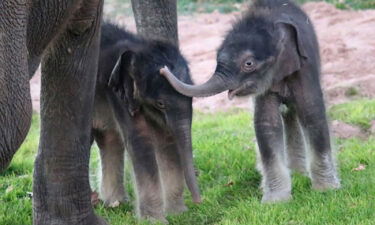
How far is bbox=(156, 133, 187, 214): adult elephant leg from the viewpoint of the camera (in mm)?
Result: 5875

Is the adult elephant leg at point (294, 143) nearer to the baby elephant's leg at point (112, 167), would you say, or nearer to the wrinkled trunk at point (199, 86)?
the wrinkled trunk at point (199, 86)

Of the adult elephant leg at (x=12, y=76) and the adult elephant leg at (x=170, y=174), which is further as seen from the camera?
the adult elephant leg at (x=170, y=174)

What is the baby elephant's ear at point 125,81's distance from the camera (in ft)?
18.7

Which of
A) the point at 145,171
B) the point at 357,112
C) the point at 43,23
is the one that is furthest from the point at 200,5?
the point at 43,23

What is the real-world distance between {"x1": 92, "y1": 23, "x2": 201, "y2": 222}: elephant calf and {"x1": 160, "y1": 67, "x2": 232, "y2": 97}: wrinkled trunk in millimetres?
127

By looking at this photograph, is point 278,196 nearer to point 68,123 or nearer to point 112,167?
point 112,167

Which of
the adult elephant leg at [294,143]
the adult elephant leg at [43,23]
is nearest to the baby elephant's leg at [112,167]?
the adult elephant leg at [294,143]

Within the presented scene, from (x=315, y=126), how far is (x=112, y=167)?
137cm

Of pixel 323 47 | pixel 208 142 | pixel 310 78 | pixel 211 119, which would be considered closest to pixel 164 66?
pixel 310 78

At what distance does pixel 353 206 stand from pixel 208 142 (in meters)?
2.21

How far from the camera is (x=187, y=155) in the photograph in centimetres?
541

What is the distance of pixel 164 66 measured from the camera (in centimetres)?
560

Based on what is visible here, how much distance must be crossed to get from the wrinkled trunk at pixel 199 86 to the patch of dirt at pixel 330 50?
72.4 inches

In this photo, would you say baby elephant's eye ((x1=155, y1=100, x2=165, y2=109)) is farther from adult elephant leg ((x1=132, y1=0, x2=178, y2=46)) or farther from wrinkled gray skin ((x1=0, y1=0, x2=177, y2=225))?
adult elephant leg ((x1=132, y1=0, x2=178, y2=46))
